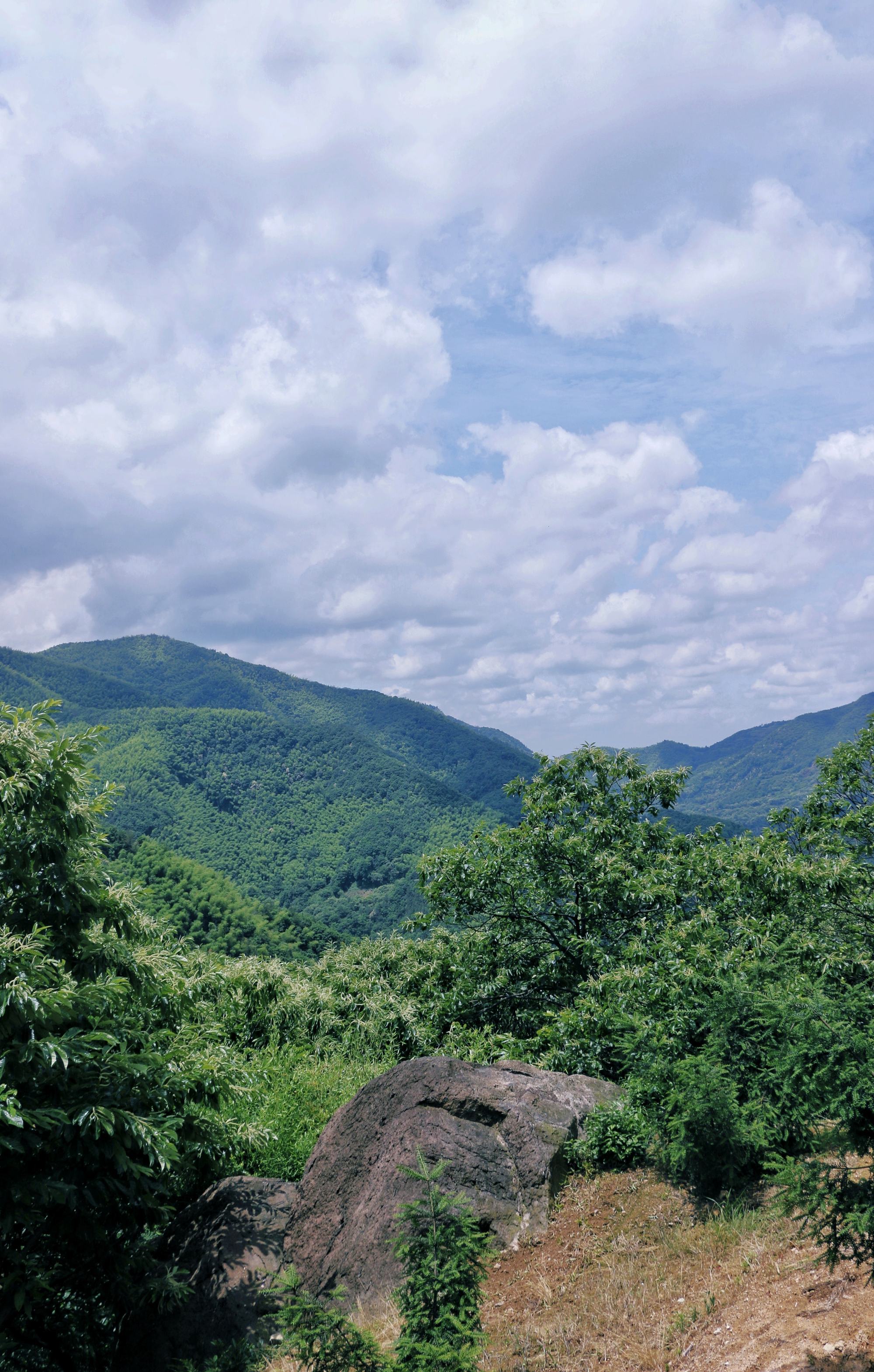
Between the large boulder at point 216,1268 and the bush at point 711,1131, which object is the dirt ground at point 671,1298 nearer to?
the bush at point 711,1131

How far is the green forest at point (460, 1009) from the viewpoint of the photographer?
6.55 m

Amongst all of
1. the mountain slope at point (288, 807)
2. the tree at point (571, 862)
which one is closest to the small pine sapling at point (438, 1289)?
the tree at point (571, 862)

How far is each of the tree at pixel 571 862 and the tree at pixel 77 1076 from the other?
8360mm

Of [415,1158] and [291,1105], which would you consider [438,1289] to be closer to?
[415,1158]

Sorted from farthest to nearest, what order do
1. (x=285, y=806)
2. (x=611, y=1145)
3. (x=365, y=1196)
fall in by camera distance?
(x=285, y=806), (x=611, y=1145), (x=365, y=1196)

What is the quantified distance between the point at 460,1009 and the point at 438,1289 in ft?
37.8

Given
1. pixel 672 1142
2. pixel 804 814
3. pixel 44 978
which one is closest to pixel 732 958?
pixel 672 1142

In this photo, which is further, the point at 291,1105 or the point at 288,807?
the point at 288,807

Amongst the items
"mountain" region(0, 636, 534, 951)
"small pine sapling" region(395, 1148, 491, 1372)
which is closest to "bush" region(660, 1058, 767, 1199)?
"small pine sapling" region(395, 1148, 491, 1372)

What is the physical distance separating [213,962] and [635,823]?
987 centimetres

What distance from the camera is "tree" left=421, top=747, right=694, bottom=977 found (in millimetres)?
16297

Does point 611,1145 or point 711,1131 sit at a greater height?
point 711,1131

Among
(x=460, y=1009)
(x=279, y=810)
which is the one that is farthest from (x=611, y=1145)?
(x=279, y=810)

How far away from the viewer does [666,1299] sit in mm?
7066
